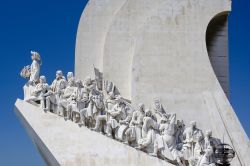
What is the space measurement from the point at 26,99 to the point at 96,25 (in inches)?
144

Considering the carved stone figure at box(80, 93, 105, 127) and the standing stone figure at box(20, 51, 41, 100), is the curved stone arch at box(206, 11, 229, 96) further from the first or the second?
the standing stone figure at box(20, 51, 41, 100)

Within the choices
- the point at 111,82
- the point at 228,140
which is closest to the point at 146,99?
the point at 111,82

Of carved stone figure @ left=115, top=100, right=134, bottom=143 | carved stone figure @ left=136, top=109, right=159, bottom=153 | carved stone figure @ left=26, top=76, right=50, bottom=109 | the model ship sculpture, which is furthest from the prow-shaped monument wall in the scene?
carved stone figure @ left=26, top=76, right=50, bottom=109

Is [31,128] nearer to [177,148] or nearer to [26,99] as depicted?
[26,99]

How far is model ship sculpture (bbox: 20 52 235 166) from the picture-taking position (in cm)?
1571

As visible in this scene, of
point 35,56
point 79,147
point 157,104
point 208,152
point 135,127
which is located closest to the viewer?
point 79,147

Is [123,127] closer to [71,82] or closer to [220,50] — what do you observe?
[71,82]

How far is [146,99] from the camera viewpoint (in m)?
17.4

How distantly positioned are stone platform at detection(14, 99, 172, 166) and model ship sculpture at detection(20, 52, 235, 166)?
23 cm

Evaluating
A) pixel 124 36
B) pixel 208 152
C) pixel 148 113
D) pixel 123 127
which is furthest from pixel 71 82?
pixel 208 152

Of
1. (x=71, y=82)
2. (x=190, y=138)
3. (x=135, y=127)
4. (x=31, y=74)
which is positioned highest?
(x=31, y=74)

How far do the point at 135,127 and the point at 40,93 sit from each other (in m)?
2.46

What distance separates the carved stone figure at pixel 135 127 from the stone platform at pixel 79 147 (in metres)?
0.33

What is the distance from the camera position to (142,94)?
1742 cm
